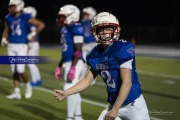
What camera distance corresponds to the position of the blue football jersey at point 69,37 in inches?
243

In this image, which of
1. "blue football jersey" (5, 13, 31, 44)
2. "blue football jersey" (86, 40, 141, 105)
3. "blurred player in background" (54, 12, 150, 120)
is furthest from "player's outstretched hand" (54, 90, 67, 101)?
"blue football jersey" (5, 13, 31, 44)

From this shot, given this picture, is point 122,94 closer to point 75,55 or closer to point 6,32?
point 75,55

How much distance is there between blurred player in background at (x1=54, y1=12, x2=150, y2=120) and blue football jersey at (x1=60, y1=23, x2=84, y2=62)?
206 cm

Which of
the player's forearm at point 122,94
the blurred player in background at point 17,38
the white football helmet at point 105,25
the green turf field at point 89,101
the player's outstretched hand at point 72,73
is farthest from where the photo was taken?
the blurred player in background at point 17,38

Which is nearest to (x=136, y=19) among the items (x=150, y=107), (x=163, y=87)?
(x=163, y=87)

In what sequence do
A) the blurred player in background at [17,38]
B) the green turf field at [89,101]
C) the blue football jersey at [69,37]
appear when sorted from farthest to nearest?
the blurred player in background at [17,38], the green turf field at [89,101], the blue football jersey at [69,37]

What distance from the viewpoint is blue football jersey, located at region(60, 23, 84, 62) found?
6.16m

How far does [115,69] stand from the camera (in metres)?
3.93

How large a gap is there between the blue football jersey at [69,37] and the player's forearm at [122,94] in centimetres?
253

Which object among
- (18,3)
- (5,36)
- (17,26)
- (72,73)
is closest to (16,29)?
(17,26)

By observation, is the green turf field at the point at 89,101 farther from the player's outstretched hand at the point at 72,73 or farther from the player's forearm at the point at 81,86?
the player's forearm at the point at 81,86

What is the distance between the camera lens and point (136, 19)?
123ft

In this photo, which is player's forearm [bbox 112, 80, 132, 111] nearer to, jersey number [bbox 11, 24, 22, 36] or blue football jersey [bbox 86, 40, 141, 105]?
blue football jersey [bbox 86, 40, 141, 105]

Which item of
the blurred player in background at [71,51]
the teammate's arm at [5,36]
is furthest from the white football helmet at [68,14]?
the teammate's arm at [5,36]
